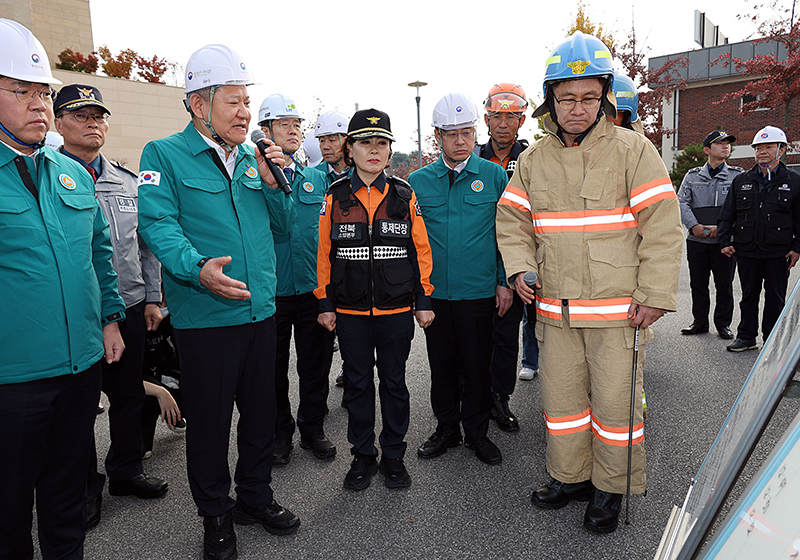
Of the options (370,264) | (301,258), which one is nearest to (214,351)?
(370,264)

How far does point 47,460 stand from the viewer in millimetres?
2182

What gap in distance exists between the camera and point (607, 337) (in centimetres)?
269

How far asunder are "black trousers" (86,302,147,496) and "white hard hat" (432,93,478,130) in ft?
7.64

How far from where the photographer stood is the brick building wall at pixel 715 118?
23.2 metres

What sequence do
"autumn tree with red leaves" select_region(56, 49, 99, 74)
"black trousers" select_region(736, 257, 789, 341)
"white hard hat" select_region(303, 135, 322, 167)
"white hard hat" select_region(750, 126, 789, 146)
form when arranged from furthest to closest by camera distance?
"autumn tree with red leaves" select_region(56, 49, 99, 74) → "white hard hat" select_region(303, 135, 322, 167) → "black trousers" select_region(736, 257, 789, 341) → "white hard hat" select_region(750, 126, 789, 146)

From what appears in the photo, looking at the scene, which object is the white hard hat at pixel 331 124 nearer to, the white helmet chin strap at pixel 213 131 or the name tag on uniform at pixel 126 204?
the name tag on uniform at pixel 126 204

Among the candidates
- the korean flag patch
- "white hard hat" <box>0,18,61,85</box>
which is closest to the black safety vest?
the korean flag patch

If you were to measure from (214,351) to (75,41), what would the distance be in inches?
1041

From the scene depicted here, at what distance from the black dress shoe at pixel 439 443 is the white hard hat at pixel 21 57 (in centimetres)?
291

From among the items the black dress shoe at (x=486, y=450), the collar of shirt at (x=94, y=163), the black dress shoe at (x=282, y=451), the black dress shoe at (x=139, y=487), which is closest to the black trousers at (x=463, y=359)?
the black dress shoe at (x=486, y=450)

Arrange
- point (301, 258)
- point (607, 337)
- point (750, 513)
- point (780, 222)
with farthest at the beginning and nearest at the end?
point (780, 222), point (301, 258), point (607, 337), point (750, 513)

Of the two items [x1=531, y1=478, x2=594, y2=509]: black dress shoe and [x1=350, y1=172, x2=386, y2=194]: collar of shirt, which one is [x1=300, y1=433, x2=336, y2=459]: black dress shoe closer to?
[x1=531, y1=478, x2=594, y2=509]: black dress shoe

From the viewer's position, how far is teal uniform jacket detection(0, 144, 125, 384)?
6.58ft

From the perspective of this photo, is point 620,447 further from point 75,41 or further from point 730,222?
point 75,41
